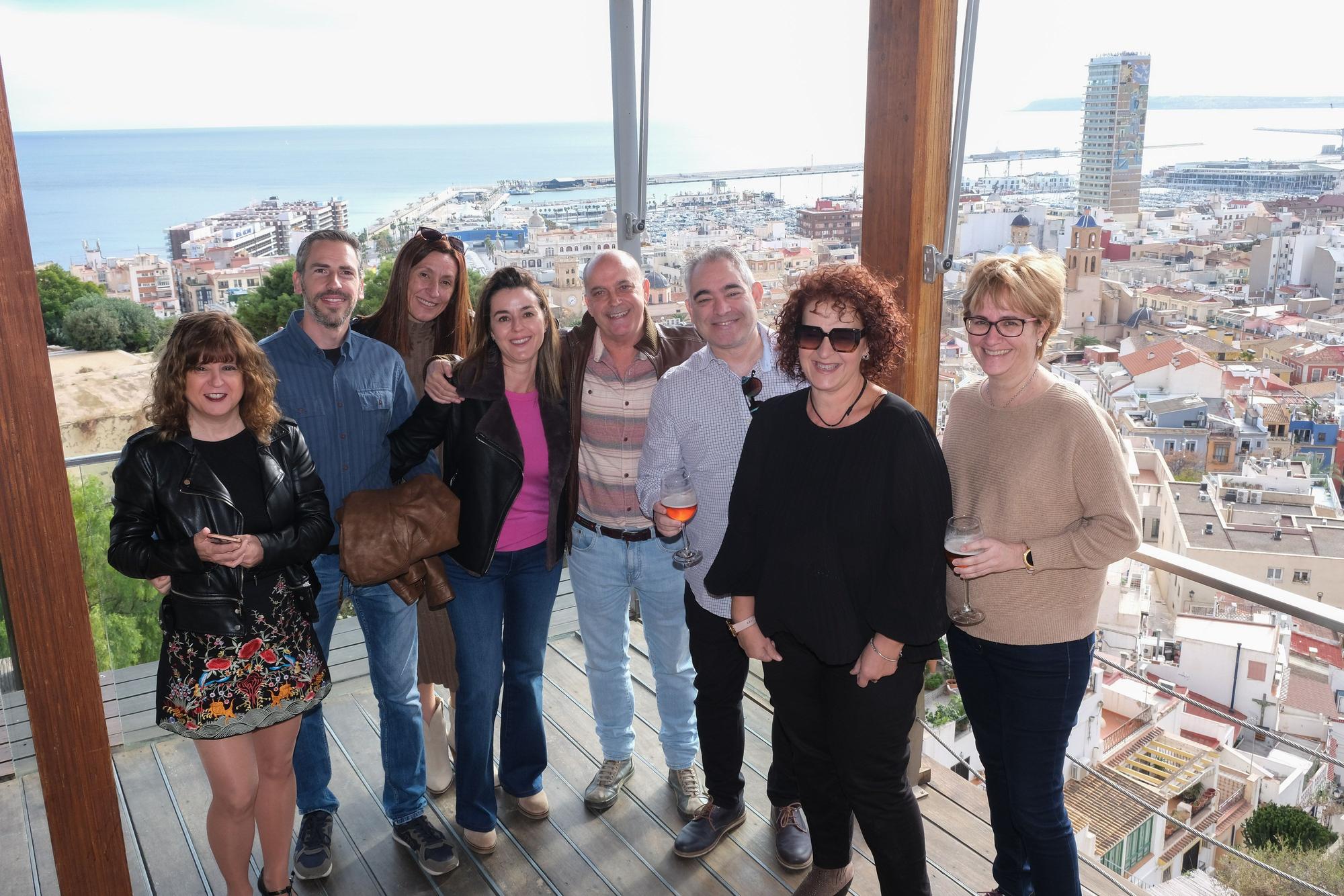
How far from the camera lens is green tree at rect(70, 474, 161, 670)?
128 inches

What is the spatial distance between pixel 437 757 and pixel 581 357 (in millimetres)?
1417

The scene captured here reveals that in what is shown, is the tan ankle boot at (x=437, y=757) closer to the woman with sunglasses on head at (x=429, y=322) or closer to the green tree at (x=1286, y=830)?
the woman with sunglasses on head at (x=429, y=322)

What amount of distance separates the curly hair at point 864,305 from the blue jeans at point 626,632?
0.81 meters

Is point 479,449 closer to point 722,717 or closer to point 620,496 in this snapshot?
point 620,496

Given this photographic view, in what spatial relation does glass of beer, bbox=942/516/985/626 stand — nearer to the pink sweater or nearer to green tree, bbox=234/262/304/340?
the pink sweater

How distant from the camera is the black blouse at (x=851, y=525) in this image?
1962 millimetres

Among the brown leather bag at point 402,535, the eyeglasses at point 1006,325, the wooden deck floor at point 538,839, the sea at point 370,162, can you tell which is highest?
the sea at point 370,162

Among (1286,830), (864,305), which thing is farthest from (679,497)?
(1286,830)

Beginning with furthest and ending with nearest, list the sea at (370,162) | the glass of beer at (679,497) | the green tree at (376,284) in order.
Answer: the green tree at (376,284) < the sea at (370,162) < the glass of beer at (679,497)

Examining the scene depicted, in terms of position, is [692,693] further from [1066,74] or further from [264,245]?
[264,245]

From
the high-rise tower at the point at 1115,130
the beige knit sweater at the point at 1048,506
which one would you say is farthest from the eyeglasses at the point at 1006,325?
the high-rise tower at the point at 1115,130

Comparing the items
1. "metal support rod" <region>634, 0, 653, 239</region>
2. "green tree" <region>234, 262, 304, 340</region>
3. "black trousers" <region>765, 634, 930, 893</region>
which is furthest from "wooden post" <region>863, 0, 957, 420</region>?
"green tree" <region>234, 262, 304, 340</region>

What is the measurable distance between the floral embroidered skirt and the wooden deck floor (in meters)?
0.74

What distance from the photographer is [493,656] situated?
2633 mm
